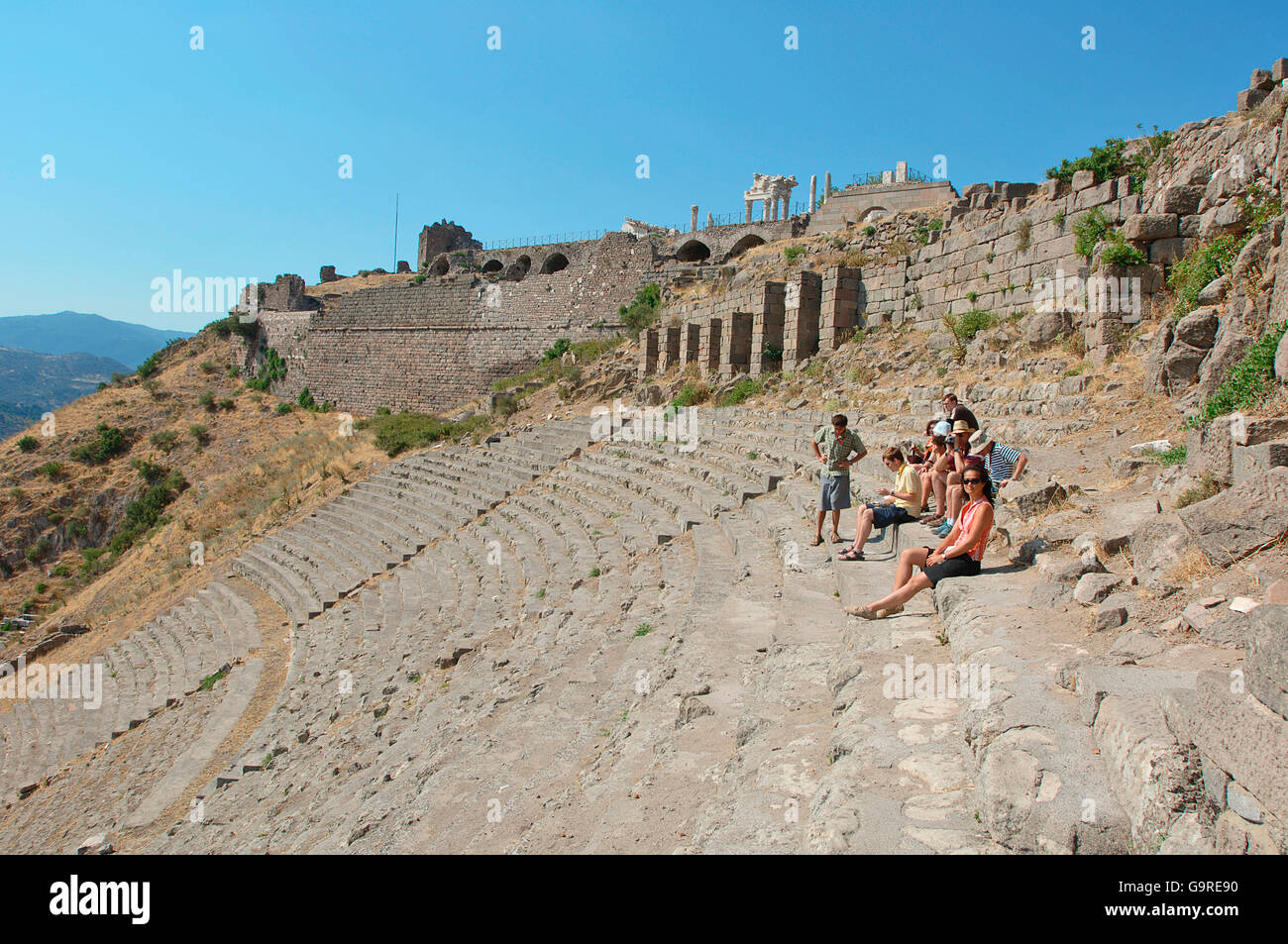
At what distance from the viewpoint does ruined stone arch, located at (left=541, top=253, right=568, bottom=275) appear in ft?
123

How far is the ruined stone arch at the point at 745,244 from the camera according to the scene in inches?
1230

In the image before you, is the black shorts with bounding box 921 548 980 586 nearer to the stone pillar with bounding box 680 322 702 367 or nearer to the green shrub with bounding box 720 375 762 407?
the green shrub with bounding box 720 375 762 407

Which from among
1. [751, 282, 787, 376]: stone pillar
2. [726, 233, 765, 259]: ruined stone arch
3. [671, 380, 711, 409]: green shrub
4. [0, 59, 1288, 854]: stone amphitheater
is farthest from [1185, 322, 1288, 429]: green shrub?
[726, 233, 765, 259]: ruined stone arch

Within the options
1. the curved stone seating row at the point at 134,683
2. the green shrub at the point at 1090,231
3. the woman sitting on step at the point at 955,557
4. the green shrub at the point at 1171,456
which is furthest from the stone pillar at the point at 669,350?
the woman sitting on step at the point at 955,557

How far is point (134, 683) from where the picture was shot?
40.5 feet

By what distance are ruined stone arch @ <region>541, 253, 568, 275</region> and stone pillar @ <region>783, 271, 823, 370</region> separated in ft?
79.5

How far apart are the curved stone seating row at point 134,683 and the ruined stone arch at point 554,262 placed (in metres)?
25.9

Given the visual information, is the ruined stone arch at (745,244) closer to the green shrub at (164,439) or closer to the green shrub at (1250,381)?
the green shrub at (164,439)

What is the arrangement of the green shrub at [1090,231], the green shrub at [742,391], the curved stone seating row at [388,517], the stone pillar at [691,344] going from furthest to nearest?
the stone pillar at [691,344] → the green shrub at [742,391] → the curved stone seating row at [388,517] → the green shrub at [1090,231]

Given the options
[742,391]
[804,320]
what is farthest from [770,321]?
[742,391]

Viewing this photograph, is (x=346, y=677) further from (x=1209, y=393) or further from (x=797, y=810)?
(x=1209, y=393)

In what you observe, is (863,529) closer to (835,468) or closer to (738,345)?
(835,468)

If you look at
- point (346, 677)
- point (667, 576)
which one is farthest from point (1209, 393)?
point (346, 677)

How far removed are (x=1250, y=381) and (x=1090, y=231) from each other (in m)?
4.99
